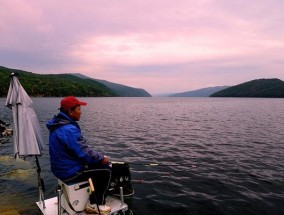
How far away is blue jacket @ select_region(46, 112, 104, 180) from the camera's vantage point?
756cm

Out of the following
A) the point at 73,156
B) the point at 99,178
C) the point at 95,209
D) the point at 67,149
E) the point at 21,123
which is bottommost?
the point at 95,209

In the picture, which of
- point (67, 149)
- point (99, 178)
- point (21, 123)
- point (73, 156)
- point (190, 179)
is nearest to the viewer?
point (67, 149)

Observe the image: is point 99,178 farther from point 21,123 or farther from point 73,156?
point 21,123

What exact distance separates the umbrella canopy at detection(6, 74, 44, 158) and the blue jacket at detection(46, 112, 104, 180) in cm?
160

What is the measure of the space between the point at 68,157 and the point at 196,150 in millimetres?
A: 18784

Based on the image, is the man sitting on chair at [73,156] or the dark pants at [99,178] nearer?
the man sitting on chair at [73,156]

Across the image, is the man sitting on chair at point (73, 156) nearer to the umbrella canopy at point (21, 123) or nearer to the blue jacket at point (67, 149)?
the blue jacket at point (67, 149)

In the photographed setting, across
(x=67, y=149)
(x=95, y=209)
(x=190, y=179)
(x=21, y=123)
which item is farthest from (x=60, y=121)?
(x=190, y=179)

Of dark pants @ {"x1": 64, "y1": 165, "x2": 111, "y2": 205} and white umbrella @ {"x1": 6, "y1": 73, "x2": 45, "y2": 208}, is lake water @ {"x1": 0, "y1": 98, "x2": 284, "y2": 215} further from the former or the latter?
white umbrella @ {"x1": 6, "y1": 73, "x2": 45, "y2": 208}

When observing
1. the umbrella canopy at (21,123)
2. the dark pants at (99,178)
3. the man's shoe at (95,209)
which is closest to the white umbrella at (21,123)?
the umbrella canopy at (21,123)

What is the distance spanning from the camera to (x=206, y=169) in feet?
60.0

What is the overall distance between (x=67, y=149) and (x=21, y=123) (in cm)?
251

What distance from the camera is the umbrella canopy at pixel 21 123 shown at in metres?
9.01

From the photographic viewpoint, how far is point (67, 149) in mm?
7707
